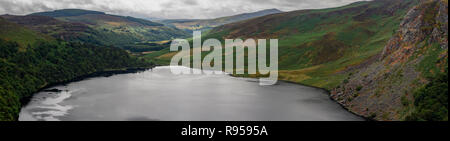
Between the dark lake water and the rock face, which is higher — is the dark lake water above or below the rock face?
below

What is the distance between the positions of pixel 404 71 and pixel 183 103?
252 feet

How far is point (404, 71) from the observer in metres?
112

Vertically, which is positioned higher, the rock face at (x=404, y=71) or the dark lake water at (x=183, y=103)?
the rock face at (x=404, y=71)

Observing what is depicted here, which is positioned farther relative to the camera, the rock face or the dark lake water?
the dark lake water

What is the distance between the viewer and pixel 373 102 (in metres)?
110

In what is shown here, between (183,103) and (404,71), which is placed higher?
(404,71)

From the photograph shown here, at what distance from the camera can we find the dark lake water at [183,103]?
351ft

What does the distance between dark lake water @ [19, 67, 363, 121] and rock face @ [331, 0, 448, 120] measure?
7031mm

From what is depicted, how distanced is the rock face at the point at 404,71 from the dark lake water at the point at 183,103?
7.03 m

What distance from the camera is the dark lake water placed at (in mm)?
107000

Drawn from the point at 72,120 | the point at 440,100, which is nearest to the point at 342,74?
the point at 440,100

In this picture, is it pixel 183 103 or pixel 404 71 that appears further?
pixel 183 103

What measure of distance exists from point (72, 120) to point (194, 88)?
249 ft

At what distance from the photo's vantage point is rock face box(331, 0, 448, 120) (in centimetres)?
A: 9869
